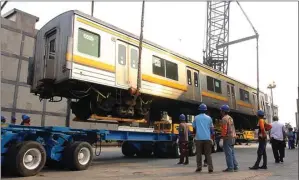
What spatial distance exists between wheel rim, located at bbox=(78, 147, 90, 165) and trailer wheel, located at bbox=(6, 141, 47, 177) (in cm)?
110

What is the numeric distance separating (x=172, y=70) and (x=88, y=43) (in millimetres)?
4170

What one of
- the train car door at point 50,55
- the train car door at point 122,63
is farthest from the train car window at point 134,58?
the train car door at point 50,55

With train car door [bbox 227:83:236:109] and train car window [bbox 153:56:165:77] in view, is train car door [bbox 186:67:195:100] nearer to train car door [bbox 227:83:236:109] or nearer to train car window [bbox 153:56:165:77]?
train car window [bbox 153:56:165:77]

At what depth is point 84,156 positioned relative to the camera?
314 inches

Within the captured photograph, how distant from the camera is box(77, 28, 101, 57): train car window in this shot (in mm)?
8750

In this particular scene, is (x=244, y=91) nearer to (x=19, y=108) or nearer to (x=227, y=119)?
(x=227, y=119)

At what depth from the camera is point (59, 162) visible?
8.04 meters

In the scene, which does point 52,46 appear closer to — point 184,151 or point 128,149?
point 184,151

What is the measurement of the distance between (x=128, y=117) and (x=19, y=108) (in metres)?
10.9

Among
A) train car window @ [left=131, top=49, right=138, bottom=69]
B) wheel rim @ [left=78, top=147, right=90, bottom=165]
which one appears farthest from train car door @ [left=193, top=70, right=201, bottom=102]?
wheel rim @ [left=78, top=147, right=90, bottom=165]

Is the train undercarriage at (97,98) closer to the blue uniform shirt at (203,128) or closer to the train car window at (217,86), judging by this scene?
the blue uniform shirt at (203,128)

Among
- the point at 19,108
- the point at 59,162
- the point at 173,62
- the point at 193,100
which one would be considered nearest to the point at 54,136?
the point at 59,162

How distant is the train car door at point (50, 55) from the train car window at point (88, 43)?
835 millimetres

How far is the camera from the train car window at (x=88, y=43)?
875 cm
